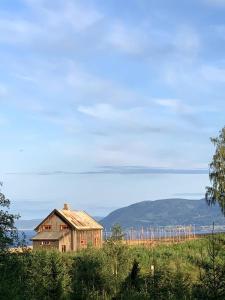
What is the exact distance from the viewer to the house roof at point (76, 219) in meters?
84.6

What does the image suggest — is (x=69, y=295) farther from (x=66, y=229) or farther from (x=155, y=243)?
(x=155, y=243)

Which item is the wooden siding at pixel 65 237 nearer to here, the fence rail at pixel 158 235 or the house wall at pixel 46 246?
the house wall at pixel 46 246

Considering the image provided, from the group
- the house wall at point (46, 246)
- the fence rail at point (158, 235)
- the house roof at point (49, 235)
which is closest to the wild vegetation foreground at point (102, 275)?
the house wall at point (46, 246)

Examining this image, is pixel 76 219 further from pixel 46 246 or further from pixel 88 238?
pixel 46 246

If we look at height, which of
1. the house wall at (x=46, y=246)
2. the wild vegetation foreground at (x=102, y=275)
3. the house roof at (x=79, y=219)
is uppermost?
the house roof at (x=79, y=219)

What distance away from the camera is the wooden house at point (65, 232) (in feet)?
278

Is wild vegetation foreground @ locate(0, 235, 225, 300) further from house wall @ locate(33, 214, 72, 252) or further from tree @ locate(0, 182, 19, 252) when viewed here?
house wall @ locate(33, 214, 72, 252)

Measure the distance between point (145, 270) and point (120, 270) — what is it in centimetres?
1865

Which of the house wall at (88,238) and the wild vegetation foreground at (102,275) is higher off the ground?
the house wall at (88,238)

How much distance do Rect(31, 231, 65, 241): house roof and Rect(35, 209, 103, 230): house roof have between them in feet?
5.17

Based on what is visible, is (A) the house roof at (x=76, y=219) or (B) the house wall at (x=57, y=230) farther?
(B) the house wall at (x=57, y=230)

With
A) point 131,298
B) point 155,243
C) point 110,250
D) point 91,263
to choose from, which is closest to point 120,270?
point 110,250

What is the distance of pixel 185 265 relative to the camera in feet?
239

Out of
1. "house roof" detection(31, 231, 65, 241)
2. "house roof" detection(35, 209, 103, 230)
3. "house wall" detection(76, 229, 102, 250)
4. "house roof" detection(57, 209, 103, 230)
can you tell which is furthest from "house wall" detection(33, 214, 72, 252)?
"house wall" detection(76, 229, 102, 250)
